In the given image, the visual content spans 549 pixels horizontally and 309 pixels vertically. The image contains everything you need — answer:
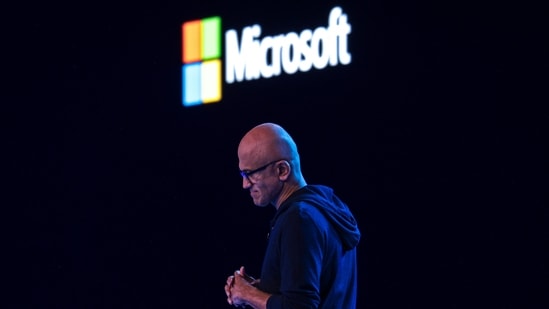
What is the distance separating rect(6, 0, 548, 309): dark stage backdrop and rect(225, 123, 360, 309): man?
1.59 metres

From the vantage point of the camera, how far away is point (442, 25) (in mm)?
4078

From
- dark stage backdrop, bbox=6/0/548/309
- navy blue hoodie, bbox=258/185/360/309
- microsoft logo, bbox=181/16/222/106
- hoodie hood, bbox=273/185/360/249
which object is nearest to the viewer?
navy blue hoodie, bbox=258/185/360/309

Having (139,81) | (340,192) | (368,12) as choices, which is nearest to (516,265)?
(340,192)

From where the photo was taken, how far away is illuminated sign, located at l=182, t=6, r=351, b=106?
4395mm

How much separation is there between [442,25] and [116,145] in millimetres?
1992

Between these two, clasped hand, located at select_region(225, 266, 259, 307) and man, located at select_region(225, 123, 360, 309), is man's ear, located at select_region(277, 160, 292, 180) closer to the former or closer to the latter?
man, located at select_region(225, 123, 360, 309)

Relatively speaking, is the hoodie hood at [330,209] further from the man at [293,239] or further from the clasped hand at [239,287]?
the clasped hand at [239,287]

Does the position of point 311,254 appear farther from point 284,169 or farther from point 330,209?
point 284,169

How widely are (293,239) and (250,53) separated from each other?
258cm

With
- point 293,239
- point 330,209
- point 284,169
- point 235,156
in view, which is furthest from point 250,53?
point 293,239

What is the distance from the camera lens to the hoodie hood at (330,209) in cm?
236

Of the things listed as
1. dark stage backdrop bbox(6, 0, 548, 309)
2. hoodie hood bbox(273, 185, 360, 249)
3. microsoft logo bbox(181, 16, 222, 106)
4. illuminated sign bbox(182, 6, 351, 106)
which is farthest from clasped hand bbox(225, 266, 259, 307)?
microsoft logo bbox(181, 16, 222, 106)

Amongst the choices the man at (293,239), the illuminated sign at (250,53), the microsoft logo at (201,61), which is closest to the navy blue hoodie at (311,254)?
the man at (293,239)

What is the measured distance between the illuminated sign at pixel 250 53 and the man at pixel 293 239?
1956mm
